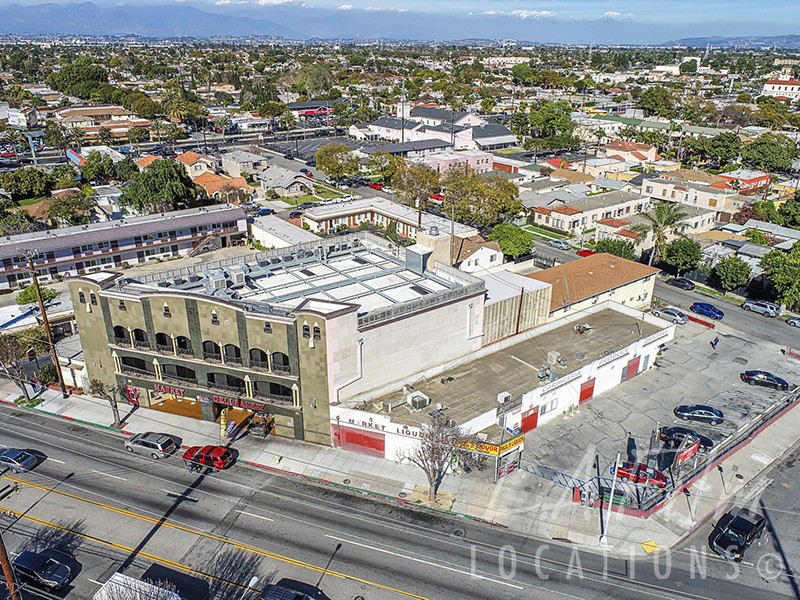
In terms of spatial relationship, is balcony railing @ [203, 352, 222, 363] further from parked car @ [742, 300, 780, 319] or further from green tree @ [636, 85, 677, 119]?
green tree @ [636, 85, 677, 119]

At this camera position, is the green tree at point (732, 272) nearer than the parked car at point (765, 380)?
No

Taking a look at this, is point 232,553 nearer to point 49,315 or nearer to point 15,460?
point 15,460

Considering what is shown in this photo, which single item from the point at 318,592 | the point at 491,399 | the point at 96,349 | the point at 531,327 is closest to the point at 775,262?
the point at 531,327

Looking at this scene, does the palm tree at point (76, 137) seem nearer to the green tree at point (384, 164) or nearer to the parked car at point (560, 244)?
the green tree at point (384, 164)

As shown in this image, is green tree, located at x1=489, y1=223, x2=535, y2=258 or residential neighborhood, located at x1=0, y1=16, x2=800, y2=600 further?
green tree, located at x1=489, y1=223, x2=535, y2=258

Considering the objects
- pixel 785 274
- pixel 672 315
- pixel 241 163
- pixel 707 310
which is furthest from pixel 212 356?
pixel 241 163

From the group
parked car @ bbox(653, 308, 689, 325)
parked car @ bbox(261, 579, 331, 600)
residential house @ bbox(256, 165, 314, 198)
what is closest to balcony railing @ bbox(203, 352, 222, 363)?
parked car @ bbox(261, 579, 331, 600)

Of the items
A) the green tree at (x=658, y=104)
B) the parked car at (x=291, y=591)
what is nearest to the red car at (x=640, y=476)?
the parked car at (x=291, y=591)
